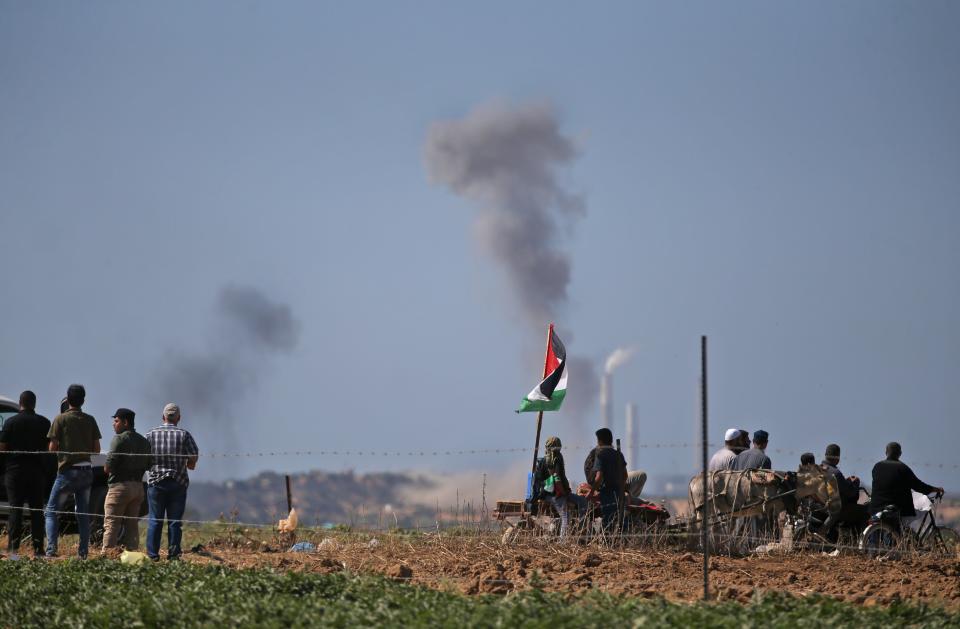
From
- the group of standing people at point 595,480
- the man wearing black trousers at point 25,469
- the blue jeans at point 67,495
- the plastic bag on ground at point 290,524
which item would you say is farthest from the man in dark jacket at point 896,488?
the man wearing black trousers at point 25,469

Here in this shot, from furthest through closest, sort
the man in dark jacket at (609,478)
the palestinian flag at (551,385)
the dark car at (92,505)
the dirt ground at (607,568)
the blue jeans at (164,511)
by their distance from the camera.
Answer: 1. the palestinian flag at (551,385)
2. the dark car at (92,505)
3. the man in dark jacket at (609,478)
4. the blue jeans at (164,511)
5. the dirt ground at (607,568)

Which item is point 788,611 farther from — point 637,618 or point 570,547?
point 570,547

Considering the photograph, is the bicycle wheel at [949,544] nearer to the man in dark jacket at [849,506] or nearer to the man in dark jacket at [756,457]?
the man in dark jacket at [849,506]

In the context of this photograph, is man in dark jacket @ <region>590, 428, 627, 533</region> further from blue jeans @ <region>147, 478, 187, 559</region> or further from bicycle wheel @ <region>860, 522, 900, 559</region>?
blue jeans @ <region>147, 478, 187, 559</region>

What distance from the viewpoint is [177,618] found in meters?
9.34

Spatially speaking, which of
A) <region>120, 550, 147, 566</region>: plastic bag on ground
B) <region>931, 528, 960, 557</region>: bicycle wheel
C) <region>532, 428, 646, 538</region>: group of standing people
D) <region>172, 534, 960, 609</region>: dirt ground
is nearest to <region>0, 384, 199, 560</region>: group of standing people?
<region>120, 550, 147, 566</region>: plastic bag on ground

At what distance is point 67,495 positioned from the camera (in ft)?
47.6

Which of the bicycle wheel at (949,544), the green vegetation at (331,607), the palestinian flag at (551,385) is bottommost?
the green vegetation at (331,607)

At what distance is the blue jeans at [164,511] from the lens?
13.7 metres

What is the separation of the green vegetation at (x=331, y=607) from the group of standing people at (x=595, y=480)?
4586mm

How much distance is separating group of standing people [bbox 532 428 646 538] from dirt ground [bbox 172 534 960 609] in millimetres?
824

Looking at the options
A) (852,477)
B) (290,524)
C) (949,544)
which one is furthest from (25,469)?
(949,544)

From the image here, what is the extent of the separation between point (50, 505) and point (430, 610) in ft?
23.2

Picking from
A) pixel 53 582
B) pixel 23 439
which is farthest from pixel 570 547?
pixel 23 439
